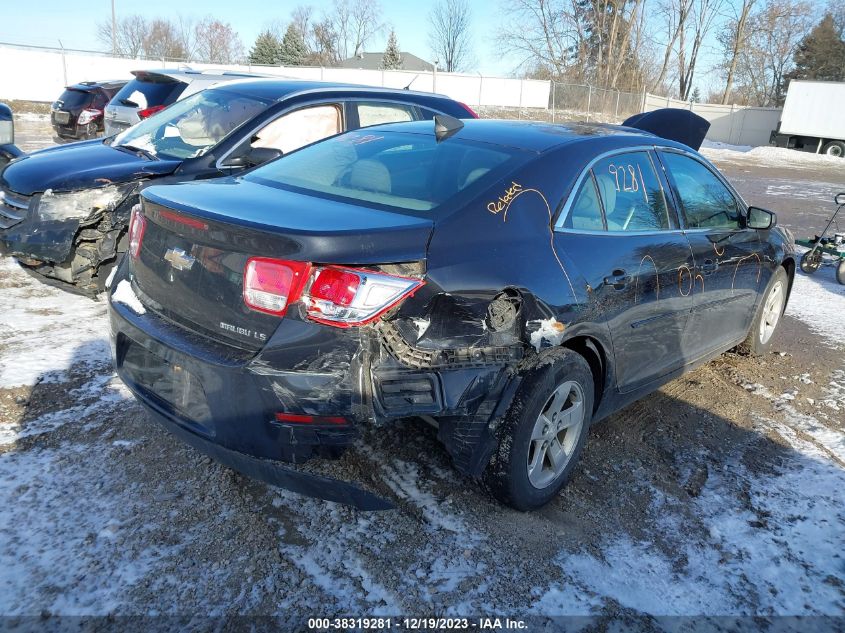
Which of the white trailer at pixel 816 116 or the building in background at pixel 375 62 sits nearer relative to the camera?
the white trailer at pixel 816 116

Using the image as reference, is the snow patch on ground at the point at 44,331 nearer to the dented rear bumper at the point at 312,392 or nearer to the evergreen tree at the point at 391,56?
the dented rear bumper at the point at 312,392

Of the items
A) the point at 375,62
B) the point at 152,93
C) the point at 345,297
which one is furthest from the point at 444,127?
the point at 375,62

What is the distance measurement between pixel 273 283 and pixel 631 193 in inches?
82.9

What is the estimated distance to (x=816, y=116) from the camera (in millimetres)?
32938

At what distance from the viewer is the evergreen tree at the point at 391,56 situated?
67188mm

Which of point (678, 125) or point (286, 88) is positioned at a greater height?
point (286, 88)

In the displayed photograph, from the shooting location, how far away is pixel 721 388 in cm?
479

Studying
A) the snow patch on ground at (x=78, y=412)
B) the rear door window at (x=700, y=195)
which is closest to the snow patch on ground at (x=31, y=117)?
Result: the snow patch on ground at (x=78, y=412)

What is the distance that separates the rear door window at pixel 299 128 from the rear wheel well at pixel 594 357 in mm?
3170

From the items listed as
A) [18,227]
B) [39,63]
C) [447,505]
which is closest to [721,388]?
[447,505]

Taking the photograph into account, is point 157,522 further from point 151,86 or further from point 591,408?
point 151,86

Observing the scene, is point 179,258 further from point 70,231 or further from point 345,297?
point 70,231

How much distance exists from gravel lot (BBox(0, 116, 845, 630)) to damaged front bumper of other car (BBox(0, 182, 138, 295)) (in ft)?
3.20

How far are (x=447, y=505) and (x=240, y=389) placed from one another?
1134 mm
